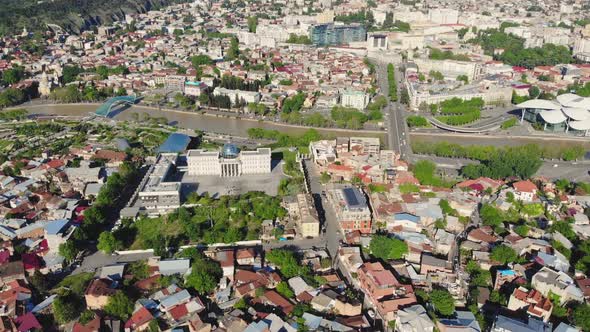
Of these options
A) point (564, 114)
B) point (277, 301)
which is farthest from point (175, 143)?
point (564, 114)

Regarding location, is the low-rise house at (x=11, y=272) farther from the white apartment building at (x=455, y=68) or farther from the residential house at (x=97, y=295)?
the white apartment building at (x=455, y=68)

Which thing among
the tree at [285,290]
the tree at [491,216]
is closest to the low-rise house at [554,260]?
the tree at [491,216]

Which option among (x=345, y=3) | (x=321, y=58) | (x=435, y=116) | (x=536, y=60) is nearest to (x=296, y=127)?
(x=435, y=116)

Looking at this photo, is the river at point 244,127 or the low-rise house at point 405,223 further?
the river at point 244,127

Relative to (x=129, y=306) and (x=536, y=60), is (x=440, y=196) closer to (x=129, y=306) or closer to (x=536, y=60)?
(x=129, y=306)

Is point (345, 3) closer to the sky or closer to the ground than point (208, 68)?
closer to the sky

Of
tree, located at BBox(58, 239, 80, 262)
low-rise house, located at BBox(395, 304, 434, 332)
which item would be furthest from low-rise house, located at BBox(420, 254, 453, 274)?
tree, located at BBox(58, 239, 80, 262)
